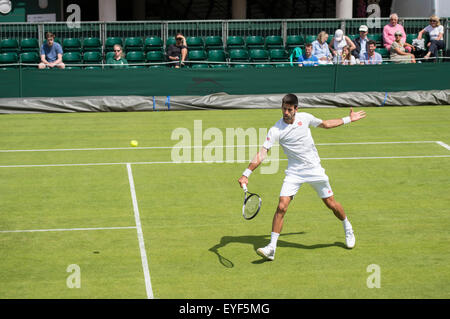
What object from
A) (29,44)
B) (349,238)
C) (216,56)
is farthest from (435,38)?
(349,238)

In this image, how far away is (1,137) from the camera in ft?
60.3

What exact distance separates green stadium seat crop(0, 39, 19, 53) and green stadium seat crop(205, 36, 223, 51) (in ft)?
22.1

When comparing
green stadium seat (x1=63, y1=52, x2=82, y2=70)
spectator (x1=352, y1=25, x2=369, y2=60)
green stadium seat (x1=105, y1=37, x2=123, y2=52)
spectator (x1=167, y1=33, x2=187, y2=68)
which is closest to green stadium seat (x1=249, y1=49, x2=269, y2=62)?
spectator (x1=167, y1=33, x2=187, y2=68)

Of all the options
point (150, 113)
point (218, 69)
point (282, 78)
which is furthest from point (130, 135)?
point (282, 78)

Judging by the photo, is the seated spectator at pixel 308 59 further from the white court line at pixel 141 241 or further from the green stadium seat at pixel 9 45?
the green stadium seat at pixel 9 45

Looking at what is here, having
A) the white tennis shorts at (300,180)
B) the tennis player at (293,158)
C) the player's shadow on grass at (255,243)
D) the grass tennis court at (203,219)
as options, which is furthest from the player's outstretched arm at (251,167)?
the player's shadow on grass at (255,243)

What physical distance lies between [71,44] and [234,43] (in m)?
5.81

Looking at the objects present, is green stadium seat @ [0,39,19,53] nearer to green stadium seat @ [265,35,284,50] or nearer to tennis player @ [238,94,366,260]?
green stadium seat @ [265,35,284,50]

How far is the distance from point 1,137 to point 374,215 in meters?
10.7

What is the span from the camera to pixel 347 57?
75.5 ft

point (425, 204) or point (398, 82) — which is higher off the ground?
point (398, 82)

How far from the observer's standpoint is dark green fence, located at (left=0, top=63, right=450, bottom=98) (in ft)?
70.3
